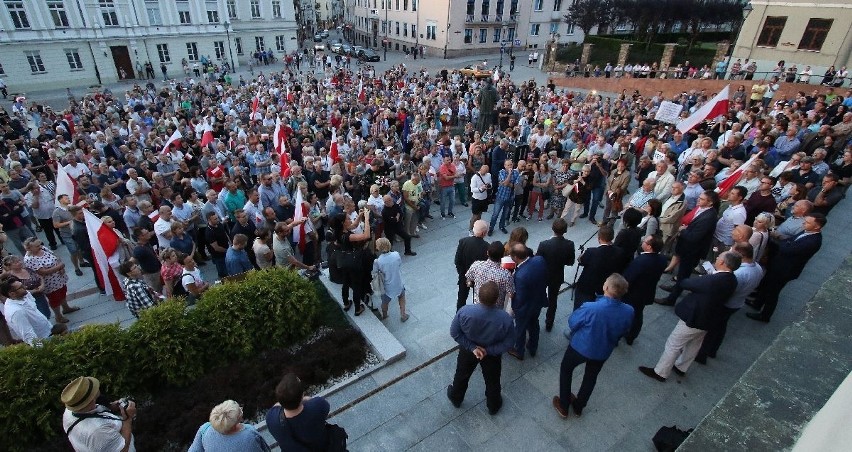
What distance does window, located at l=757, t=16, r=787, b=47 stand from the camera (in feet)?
85.4

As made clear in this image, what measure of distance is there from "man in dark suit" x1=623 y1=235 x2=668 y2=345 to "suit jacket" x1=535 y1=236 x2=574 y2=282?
0.72 m

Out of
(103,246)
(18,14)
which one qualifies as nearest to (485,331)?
(103,246)

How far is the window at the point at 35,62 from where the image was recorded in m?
32.3

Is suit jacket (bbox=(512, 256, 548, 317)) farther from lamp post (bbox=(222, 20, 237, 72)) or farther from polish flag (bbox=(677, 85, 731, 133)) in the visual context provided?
lamp post (bbox=(222, 20, 237, 72))

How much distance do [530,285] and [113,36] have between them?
139 feet

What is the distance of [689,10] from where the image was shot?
128ft

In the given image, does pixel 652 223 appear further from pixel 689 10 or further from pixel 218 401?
Answer: pixel 689 10

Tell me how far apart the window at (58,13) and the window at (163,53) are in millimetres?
6369

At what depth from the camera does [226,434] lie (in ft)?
11.5

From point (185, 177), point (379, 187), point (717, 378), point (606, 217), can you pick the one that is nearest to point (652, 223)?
point (717, 378)

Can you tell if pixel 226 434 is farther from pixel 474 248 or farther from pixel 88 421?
pixel 474 248

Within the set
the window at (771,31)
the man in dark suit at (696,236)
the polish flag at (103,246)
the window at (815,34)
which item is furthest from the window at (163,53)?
the window at (815,34)

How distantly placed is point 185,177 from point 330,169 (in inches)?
133

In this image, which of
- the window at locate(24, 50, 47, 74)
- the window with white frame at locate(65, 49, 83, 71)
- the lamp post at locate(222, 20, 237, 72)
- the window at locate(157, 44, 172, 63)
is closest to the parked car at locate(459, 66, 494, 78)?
the lamp post at locate(222, 20, 237, 72)
